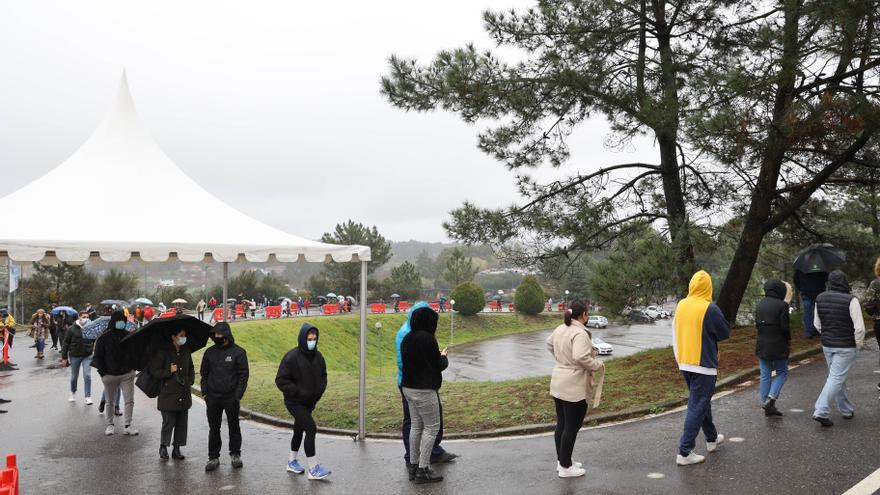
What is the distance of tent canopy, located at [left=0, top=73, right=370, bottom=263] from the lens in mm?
7074

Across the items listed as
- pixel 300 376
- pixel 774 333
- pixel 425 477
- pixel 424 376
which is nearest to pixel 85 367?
pixel 300 376

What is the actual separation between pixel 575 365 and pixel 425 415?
4.79 ft

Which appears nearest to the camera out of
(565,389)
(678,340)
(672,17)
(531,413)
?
(565,389)

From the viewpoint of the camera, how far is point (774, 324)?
263 inches

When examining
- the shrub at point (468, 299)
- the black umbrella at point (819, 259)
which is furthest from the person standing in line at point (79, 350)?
the shrub at point (468, 299)

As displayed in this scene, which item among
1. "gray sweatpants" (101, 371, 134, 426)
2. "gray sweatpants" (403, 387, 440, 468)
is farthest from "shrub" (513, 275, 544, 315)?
"gray sweatpants" (403, 387, 440, 468)

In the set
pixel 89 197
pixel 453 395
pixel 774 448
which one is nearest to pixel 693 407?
pixel 774 448

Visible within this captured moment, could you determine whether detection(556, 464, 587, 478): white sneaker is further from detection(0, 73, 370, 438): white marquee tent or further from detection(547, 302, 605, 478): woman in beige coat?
detection(0, 73, 370, 438): white marquee tent

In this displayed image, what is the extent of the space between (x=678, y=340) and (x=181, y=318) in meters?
5.27

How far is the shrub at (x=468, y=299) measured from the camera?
5081 cm

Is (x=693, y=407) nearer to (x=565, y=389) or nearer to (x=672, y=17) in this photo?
(x=565, y=389)

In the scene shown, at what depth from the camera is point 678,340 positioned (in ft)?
18.6

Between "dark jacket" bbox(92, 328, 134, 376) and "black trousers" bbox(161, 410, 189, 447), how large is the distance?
1029 millimetres

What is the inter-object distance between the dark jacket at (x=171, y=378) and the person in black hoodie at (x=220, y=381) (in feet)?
2.08
